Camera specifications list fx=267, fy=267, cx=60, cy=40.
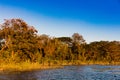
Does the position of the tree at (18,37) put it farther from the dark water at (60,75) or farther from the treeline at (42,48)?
the dark water at (60,75)

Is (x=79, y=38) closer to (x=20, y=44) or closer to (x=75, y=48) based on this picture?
(x=75, y=48)

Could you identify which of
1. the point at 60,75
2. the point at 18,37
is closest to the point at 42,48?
the point at 18,37

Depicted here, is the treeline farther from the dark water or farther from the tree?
the dark water

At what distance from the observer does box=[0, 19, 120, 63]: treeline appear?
5903 centimetres

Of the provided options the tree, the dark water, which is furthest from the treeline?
the dark water

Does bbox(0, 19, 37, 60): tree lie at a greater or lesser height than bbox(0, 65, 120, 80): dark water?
greater

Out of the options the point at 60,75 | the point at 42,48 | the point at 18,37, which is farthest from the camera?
the point at 42,48

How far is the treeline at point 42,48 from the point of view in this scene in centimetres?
5903

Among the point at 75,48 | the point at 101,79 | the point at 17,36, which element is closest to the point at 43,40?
the point at 75,48

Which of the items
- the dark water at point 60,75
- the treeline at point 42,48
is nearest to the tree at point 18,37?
the treeline at point 42,48

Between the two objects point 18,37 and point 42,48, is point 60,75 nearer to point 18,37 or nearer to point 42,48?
point 18,37

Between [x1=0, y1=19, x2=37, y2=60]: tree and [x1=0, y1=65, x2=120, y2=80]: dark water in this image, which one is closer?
[x1=0, y1=65, x2=120, y2=80]: dark water

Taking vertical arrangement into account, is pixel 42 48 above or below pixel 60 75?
above

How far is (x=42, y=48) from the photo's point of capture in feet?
250
